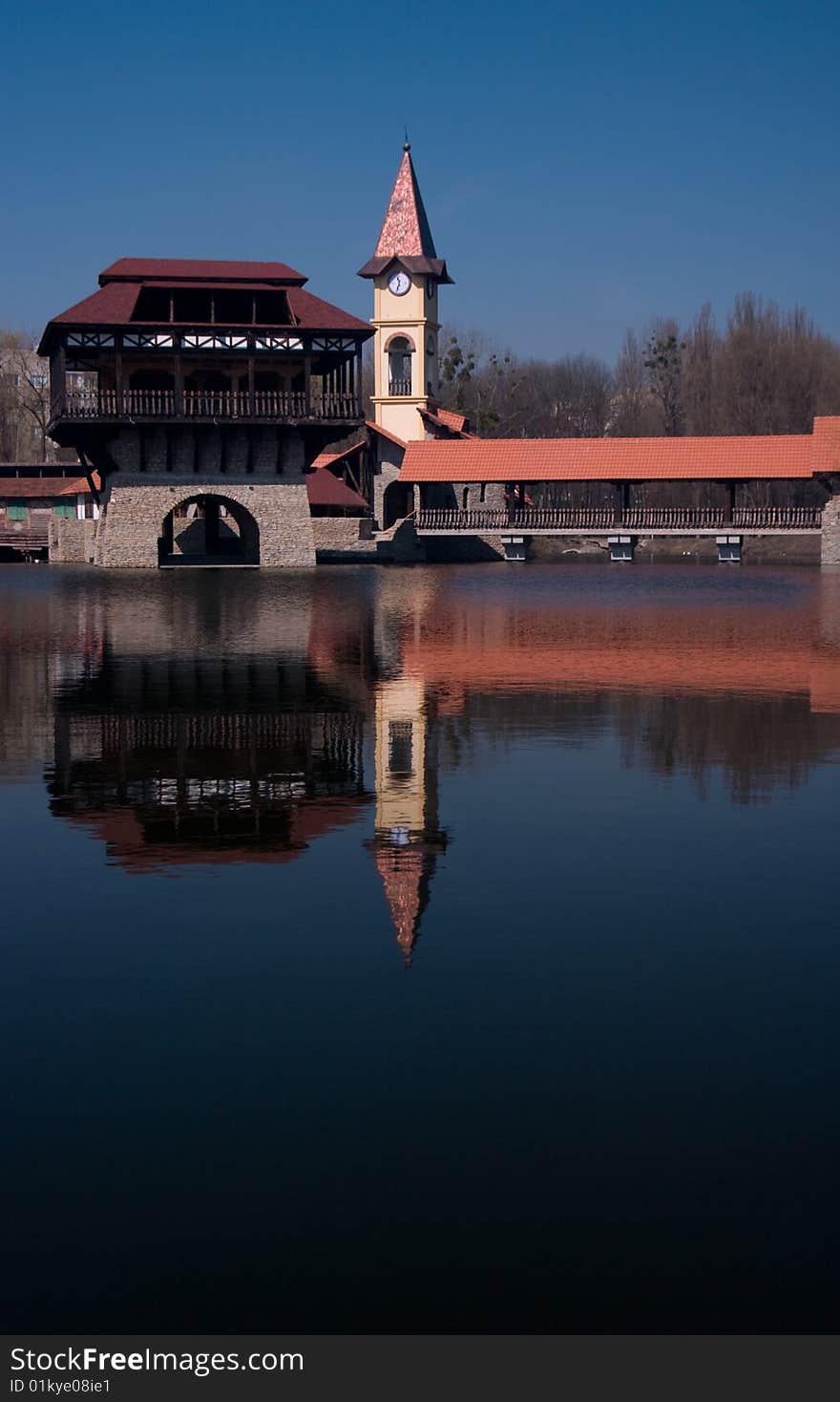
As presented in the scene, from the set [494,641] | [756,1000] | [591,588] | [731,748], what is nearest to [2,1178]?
[756,1000]

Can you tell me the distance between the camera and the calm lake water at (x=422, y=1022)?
4.04 meters

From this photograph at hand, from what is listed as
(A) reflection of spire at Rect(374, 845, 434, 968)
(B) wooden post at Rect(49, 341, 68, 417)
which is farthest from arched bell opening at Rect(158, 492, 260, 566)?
(A) reflection of spire at Rect(374, 845, 434, 968)

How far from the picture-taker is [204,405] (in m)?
46.9

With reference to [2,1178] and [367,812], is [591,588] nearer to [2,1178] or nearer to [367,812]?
[367,812]

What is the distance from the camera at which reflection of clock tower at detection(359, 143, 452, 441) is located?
6481 cm

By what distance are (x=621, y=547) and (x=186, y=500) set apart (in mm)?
17763

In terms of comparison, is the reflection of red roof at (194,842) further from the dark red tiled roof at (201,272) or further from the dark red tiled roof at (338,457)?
the dark red tiled roof at (338,457)

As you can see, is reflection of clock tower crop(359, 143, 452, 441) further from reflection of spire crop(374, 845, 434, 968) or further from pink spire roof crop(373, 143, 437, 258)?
reflection of spire crop(374, 845, 434, 968)

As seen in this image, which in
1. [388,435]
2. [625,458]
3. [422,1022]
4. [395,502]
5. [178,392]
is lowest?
[422,1022]

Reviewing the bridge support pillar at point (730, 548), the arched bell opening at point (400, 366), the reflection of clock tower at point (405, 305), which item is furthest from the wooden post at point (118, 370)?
the bridge support pillar at point (730, 548)

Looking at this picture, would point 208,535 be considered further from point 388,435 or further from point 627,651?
point 627,651

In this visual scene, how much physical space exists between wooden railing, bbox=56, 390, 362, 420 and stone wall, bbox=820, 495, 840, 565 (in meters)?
16.4

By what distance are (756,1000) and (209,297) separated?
149 feet

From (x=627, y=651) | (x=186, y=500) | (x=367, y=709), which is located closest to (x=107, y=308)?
(x=186, y=500)
